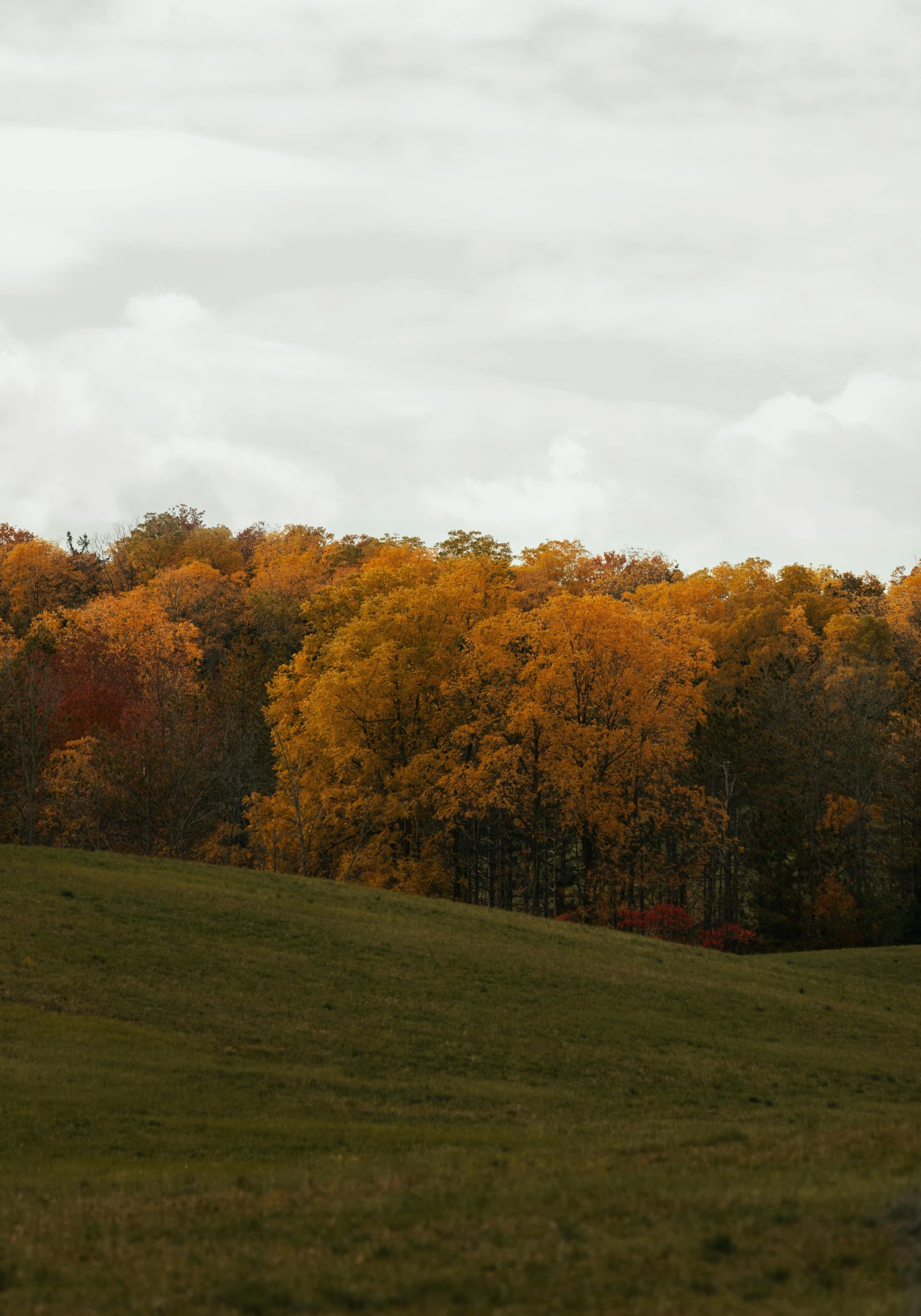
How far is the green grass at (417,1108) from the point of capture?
8.97 meters

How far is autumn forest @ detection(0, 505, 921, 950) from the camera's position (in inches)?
2003

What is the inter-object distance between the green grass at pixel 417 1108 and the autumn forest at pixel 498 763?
11383mm

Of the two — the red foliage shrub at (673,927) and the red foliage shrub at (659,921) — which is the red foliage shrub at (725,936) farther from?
the red foliage shrub at (659,921)

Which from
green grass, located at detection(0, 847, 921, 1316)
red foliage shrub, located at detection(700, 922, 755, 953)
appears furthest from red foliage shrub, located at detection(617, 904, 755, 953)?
green grass, located at detection(0, 847, 921, 1316)

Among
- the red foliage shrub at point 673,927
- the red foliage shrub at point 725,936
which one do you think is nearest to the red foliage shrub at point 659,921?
the red foliage shrub at point 673,927

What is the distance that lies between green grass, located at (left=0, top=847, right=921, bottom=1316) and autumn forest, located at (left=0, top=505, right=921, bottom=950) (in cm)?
1138

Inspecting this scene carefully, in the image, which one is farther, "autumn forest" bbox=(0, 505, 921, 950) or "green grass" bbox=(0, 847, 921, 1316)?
"autumn forest" bbox=(0, 505, 921, 950)

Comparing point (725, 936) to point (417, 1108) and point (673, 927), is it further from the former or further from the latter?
point (417, 1108)

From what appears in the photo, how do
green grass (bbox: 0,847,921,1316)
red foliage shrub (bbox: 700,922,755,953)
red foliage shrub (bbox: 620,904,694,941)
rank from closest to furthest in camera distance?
green grass (bbox: 0,847,921,1316)
red foliage shrub (bbox: 620,904,694,941)
red foliage shrub (bbox: 700,922,755,953)

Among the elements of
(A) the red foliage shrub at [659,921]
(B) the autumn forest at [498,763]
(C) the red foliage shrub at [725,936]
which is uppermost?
(B) the autumn forest at [498,763]

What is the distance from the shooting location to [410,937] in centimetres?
3325

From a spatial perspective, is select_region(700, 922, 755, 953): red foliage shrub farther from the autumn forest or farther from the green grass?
the green grass

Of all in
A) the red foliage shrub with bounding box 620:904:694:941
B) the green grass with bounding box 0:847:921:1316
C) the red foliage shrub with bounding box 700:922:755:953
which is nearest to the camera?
the green grass with bounding box 0:847:921:1316

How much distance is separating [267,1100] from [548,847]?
3652 centimetres
